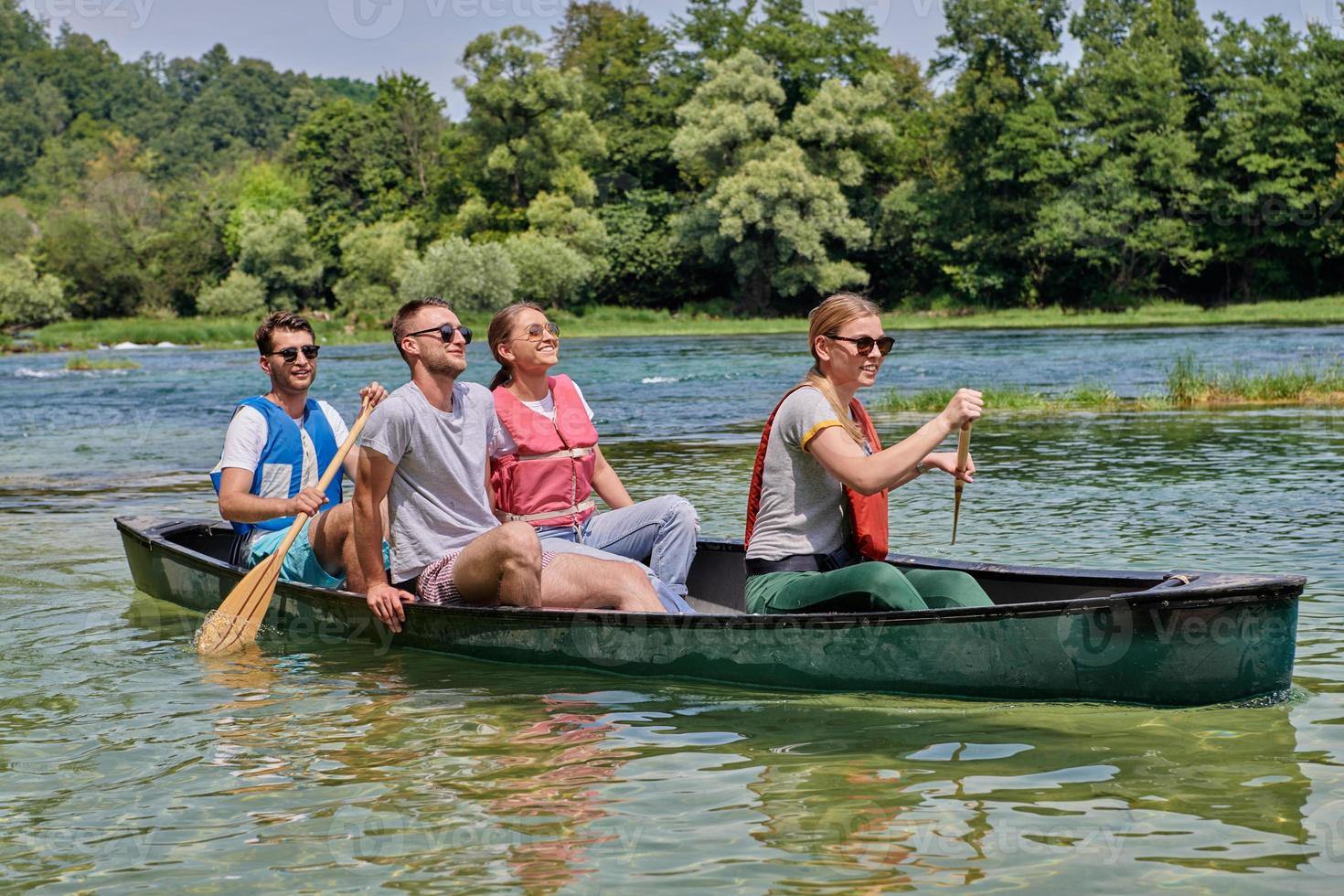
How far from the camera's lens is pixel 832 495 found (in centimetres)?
507

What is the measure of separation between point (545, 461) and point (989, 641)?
79.5 inches

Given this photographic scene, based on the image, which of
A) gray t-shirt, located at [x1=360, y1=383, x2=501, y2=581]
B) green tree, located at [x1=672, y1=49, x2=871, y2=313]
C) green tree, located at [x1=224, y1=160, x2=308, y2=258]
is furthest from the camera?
green tree, located at [x1=224, y1=160, x2=308, y2=258]

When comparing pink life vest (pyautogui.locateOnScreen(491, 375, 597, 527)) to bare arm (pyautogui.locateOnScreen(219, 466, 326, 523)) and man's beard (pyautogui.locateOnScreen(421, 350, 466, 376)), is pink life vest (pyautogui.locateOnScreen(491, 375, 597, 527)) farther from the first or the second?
bare arm (pyautogui.locateOnScreen(219, 466, 326, 523))

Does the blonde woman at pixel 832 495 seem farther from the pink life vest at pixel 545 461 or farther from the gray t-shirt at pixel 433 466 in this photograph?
the gray t-shirt at pixel 433 466

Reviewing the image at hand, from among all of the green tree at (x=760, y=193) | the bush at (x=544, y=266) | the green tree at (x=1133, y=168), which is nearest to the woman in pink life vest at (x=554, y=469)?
the green tree at (x=1133, y=168)

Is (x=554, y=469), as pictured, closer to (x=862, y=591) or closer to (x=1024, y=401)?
(x=862, y=591)

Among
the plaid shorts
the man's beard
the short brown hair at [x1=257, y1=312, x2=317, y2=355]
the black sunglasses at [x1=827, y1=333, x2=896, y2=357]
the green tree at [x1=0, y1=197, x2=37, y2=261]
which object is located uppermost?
the green tree at [x1=0, y1=197, x2=37, y2=261]

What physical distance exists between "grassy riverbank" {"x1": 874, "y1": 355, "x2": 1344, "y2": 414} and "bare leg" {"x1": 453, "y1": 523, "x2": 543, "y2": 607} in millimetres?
11905

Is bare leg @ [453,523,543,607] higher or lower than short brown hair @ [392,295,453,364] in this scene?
lower

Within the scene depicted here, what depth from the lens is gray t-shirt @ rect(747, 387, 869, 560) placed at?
4902mm

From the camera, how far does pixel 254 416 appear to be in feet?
21.5

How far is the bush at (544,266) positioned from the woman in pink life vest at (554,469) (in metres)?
46.2

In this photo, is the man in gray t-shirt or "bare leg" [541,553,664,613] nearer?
the man in gray t-shirt

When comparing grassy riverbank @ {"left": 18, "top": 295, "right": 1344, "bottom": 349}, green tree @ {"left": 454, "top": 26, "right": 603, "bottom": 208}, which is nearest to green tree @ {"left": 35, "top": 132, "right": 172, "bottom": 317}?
grassy riverbank @ {"left": 18, "top": 295, "right": 1344, "bottom": 349}
